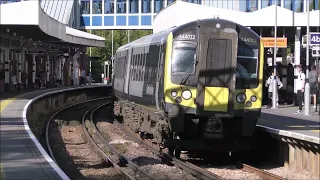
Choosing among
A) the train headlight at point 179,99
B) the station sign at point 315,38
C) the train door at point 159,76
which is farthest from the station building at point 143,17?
the train headlight at point 179,99

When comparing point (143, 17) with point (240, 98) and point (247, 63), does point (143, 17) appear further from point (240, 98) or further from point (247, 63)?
point (240, 98)

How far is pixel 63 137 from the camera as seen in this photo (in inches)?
819

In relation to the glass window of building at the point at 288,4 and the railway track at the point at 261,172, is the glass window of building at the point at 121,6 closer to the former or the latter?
the glass window of building at the point at 288,4

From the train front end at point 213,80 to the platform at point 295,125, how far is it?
118 centimetres

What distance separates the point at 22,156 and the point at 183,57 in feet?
14.8

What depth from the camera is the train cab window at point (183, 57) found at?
13344 millimetres

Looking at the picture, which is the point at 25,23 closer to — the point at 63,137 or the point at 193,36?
the point at 63,137

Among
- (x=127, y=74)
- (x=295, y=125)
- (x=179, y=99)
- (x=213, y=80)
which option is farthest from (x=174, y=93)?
(x=127, y=74)

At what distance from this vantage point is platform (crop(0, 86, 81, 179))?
374 inches

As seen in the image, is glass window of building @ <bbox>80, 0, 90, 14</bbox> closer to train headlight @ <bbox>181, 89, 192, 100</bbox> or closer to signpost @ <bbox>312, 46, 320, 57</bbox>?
signpost @ <bbox>312, 46, 320, 57</bbox>

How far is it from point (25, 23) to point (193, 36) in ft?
41.1

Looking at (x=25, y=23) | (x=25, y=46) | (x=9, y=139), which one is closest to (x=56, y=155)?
(x=9, y=139)

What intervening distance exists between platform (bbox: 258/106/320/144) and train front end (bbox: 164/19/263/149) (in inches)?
46.4

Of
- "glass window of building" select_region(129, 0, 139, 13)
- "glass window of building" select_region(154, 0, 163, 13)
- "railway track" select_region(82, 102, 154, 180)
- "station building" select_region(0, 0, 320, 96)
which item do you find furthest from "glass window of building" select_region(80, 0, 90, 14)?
"railway track" select_region(82, 102, 154, 180)
